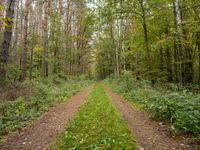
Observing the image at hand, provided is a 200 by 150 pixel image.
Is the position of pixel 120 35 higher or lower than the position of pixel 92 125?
higher

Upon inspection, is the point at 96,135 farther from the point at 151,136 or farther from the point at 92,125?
the point at 151,136

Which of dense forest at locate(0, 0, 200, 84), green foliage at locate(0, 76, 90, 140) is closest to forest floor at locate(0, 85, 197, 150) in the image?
green foliage at locate(0, 76, 90, 140)

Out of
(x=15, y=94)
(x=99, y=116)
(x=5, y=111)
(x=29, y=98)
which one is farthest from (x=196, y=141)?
(x=15, y=94)

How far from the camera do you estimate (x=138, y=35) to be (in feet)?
59.6

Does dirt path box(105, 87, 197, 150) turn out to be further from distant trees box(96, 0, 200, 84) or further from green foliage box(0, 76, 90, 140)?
distant trees box(96, 0, 200, 84)

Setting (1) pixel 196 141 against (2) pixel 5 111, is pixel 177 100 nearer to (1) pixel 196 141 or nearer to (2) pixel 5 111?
(1) pixel 196 141

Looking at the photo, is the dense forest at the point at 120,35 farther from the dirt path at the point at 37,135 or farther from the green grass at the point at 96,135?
the green grass at the point at 96,135

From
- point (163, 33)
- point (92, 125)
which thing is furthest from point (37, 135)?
point (163, 33)

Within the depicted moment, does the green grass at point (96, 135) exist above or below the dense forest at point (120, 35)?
below

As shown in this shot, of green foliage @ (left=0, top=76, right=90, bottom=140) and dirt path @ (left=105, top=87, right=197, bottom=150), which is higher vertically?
green foliage @ (left=0, top=76, right=90, bottom=140)

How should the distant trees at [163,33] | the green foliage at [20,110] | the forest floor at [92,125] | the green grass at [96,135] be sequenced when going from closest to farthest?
the green grass at [96,135], the forest floor at [92,125], the green foliage at [20,110], the distant trees at [163,33]

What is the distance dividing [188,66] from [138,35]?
215 inches

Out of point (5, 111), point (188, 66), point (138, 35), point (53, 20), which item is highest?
point (53, 20)

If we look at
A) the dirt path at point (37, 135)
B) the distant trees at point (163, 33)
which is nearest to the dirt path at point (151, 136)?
the dirt path at point (37, 135)
